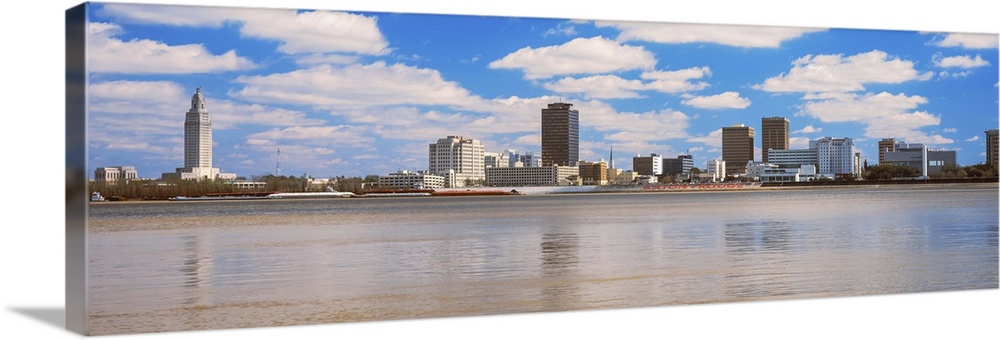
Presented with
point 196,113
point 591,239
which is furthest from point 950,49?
point 196,113

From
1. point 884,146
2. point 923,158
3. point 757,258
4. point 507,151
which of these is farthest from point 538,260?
point 923,158

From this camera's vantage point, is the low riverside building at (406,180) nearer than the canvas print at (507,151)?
No

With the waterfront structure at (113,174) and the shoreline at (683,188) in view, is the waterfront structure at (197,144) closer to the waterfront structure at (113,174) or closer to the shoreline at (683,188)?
the waterfront structure at (113,174)

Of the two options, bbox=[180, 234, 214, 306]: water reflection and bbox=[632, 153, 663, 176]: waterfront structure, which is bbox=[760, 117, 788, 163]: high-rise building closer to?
bbox=[632, 153, 663, 176]: waterfront structure

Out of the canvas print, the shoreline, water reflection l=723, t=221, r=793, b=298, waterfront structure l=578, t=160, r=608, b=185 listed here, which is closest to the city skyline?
the canvas print

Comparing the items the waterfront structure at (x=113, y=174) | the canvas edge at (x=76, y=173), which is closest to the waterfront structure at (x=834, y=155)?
the waterfront structure at (x=113, y=174)

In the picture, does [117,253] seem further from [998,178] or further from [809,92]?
[998,178]
